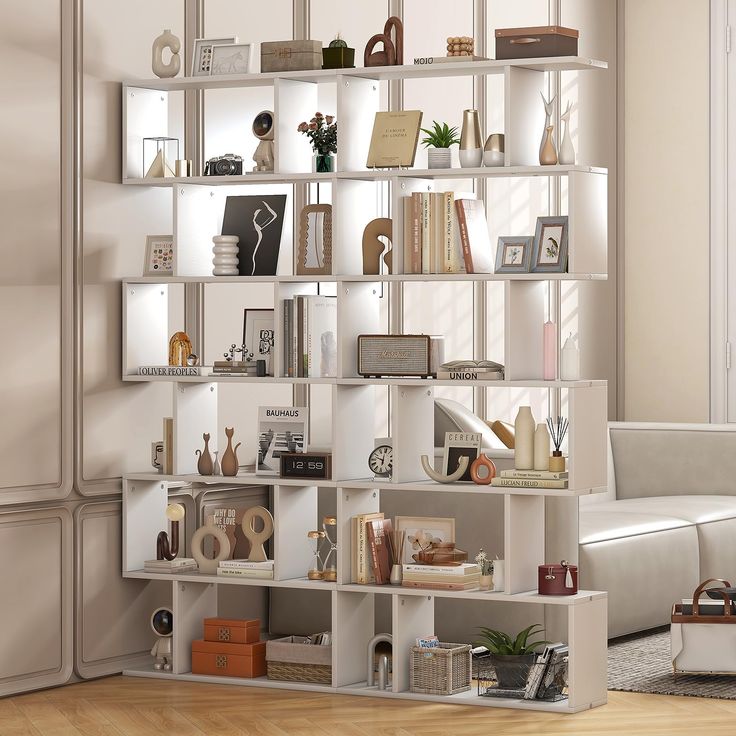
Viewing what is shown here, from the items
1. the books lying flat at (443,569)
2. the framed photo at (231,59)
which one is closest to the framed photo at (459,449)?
the books lying flat at (443,569)

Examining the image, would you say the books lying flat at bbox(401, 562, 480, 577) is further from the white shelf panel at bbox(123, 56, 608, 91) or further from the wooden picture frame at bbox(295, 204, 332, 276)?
the white shelf panel at bbox(123, 56, 608, 91)

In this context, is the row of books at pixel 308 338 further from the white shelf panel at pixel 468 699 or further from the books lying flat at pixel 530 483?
the white shelf panel at pixel 468 699

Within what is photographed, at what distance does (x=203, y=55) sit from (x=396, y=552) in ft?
6.03

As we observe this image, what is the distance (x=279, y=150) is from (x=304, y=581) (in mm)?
1425

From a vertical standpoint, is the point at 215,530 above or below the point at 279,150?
below

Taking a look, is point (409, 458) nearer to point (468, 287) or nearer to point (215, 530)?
point (215, 530)

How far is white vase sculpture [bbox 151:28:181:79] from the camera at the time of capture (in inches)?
Answer: 207

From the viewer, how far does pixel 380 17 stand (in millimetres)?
6656

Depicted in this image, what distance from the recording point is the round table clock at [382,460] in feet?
16.5

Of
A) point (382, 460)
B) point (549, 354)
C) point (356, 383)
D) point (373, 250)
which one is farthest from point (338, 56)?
point (382, 460)

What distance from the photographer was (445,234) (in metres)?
4.80

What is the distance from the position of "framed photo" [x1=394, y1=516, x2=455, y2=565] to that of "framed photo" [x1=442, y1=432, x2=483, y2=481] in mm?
164

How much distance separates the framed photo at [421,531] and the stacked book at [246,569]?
18.6 inches

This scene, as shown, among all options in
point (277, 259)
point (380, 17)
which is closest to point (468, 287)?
point (380, 17)
